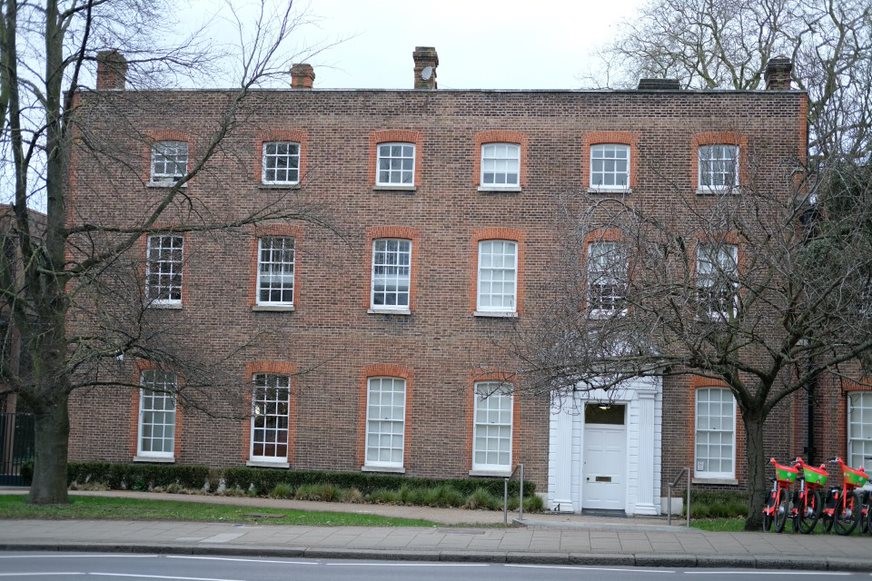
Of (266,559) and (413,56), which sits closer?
(266,559)

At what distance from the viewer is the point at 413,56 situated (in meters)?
31.0

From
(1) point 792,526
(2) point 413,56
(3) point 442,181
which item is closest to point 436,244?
(3) point 442,181

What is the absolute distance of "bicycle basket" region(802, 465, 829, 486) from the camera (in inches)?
829

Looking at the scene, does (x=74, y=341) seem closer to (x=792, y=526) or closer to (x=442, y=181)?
(x=442, y=181)

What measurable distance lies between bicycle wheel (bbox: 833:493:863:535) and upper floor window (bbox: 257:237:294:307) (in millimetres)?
14749

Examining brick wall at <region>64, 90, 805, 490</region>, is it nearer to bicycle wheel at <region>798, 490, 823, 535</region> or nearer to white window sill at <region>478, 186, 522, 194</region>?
white window sill at <region>478, 186, 522, 194</region>

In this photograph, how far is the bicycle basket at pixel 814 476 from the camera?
21.1 meters

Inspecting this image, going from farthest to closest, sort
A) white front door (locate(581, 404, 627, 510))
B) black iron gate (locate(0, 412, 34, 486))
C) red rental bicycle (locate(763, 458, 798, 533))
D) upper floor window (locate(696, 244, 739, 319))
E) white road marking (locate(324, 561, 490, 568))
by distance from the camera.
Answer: black iron gate (locate(0, 412, 34, 486)) < white front door (locate(581, 404, 627, 510)) < red rental bicycle (locate(763, 458, 798, 533)) < upper floor window (locate(696, 244, 739, 319)) < white road marking (locate(324, 561, 490, 568))

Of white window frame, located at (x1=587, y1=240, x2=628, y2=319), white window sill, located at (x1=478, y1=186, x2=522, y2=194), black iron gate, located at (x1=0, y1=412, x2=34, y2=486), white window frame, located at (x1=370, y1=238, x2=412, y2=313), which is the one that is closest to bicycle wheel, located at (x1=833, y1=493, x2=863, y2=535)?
white window frame, located at (x1=587, y1=240, x2=628, y2=319)

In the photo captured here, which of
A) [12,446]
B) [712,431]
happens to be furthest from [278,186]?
[712,431]

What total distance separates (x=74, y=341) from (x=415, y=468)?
9.68 meters

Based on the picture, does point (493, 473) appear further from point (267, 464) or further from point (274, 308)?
point (274, 308)

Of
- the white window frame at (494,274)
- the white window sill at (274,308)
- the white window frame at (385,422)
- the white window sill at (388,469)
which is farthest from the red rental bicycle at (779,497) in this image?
the white window sill at (274,308)

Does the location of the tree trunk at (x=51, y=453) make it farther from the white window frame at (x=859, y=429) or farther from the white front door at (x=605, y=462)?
the white window frame at (x=859, y=429)
